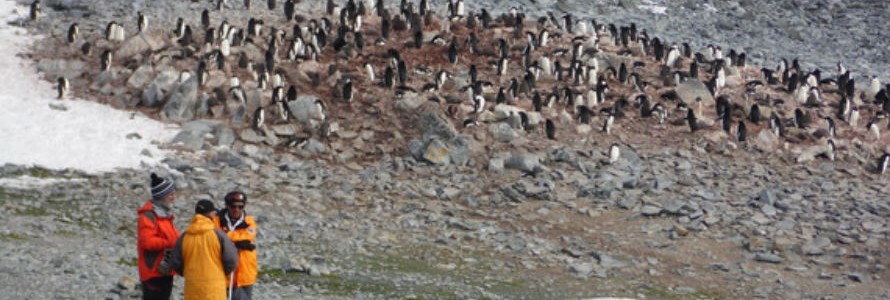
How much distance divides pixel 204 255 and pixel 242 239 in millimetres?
491

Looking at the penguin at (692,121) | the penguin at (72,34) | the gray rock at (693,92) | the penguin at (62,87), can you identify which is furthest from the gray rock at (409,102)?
the penguin at (72,34)

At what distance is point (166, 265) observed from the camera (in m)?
10.1

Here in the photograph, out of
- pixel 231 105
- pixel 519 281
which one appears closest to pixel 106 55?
pixel 231 105

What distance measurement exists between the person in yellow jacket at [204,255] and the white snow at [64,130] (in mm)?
9376

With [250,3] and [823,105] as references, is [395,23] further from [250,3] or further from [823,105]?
[823,105]

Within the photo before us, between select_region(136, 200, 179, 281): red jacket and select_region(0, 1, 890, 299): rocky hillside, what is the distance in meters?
2.83

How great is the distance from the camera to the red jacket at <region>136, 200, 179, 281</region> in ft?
33.0

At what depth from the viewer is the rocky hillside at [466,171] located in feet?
51.2

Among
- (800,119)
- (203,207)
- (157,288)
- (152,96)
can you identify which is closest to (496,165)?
(152,96)

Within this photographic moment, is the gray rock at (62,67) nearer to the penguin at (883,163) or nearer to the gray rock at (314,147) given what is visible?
the gray rock at (314,147)

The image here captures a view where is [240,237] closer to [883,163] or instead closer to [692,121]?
[692,121]

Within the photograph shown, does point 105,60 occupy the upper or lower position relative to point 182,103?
upper

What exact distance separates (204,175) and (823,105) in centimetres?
1378

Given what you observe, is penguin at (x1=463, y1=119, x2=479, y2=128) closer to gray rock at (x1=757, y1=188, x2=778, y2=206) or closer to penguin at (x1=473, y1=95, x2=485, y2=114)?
penguin at (x1=473, y1=95, x2=485, y2=114)
